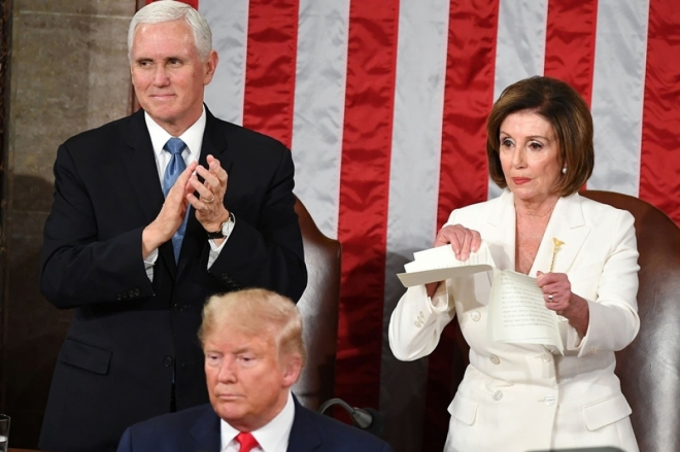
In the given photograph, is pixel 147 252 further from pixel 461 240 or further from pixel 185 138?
pixel 461 240

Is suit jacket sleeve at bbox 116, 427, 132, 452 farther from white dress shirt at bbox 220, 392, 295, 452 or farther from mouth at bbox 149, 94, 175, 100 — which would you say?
mouth at bbox 149, 94, 175, 100

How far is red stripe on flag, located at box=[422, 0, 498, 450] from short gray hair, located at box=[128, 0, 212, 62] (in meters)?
1.54

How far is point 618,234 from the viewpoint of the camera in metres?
2.86

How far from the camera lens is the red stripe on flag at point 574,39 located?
3973mm

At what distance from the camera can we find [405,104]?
4031mm

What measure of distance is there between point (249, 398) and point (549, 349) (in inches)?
39.2

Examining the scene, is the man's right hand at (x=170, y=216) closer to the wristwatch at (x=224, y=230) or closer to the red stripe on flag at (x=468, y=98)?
the wristwatch at (x=224, y=230)

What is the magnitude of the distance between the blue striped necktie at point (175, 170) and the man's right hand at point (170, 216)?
0.17m

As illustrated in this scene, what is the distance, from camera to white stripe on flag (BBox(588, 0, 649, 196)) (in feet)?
13.0

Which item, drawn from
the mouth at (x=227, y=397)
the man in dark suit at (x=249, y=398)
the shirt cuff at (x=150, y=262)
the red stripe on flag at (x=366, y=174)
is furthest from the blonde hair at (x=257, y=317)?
the red stripe on flag at (x=366, y=174)

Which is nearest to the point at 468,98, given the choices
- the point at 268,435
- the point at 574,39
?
the point at 574,39

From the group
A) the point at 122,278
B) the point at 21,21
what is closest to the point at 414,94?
the point at 21,21

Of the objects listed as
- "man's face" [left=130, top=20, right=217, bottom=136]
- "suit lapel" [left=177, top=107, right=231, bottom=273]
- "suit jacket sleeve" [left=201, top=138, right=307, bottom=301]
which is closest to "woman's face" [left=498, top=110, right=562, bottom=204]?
"suit jacket sleeve" [left=201, top=138, right=307, bottom=301]

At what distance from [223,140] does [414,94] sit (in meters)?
1.46
